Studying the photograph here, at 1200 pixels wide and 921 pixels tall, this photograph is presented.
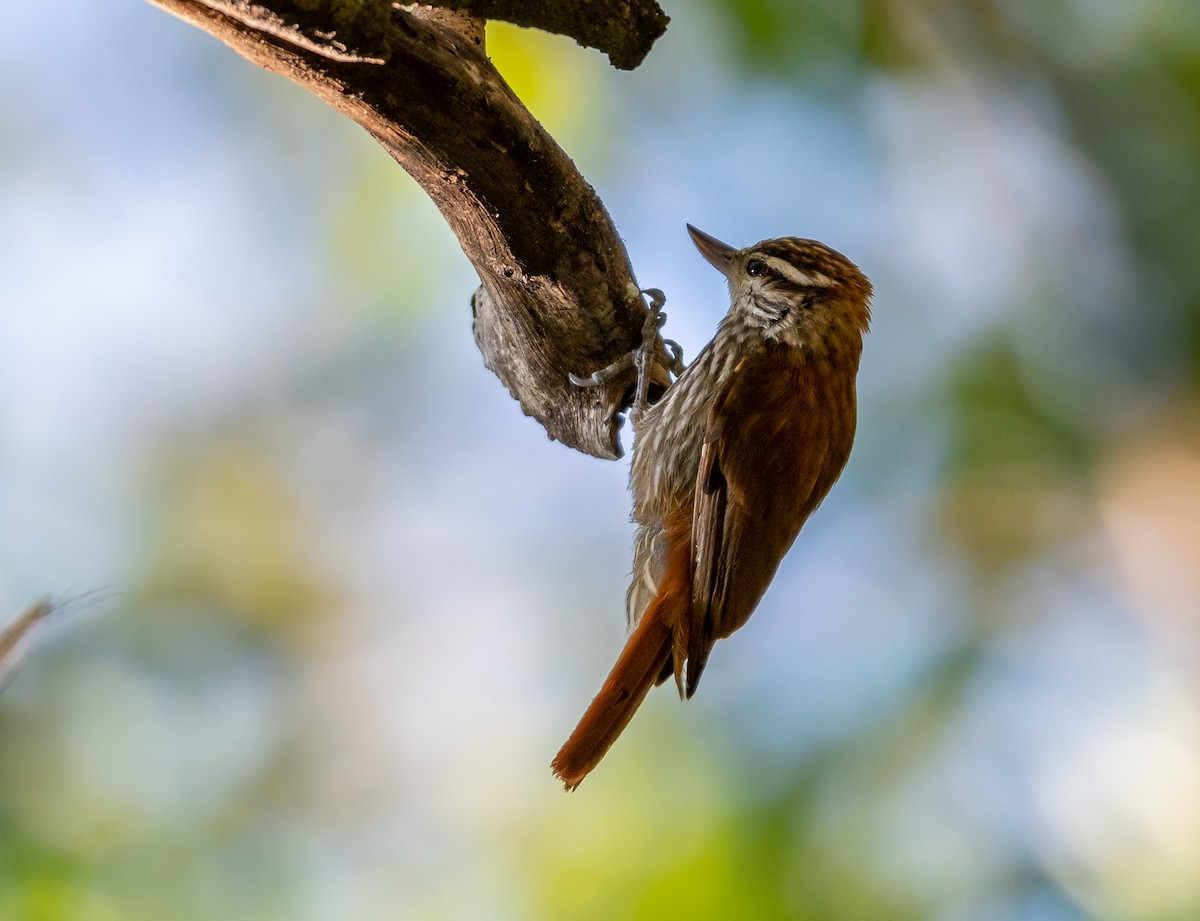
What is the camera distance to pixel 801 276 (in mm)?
2949

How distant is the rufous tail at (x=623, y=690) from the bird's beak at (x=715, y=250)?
3.26 feet

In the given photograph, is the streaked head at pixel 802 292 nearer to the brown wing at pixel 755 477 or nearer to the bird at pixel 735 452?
the bird at pixel 735 452

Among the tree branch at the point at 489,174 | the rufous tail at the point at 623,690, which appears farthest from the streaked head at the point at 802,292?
the rufous tail at the point at 623,690

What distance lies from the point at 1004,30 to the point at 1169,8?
0.55 metres

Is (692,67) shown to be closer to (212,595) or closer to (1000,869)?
(212,595)

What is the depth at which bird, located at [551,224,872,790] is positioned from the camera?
8.55 feet

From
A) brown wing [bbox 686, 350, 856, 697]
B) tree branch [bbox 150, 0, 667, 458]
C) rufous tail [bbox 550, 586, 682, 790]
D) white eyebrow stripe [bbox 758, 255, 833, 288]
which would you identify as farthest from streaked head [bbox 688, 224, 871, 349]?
rufous tail [bbox 550, 586, 682, 790]

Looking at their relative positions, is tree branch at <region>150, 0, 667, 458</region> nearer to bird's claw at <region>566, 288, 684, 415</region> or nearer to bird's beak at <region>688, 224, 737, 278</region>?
bird's claw at <region>566, 288, 684, 415</region>

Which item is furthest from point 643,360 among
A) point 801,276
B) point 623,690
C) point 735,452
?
point 623,690

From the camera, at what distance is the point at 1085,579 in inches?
162

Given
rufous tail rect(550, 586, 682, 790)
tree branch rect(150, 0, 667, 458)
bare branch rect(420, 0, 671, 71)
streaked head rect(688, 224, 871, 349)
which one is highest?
streaked head rect(688, 224, 871, 349)

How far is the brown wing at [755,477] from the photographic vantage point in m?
2.62

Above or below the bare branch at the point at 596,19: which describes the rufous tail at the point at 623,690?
below

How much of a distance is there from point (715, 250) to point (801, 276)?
31cm
